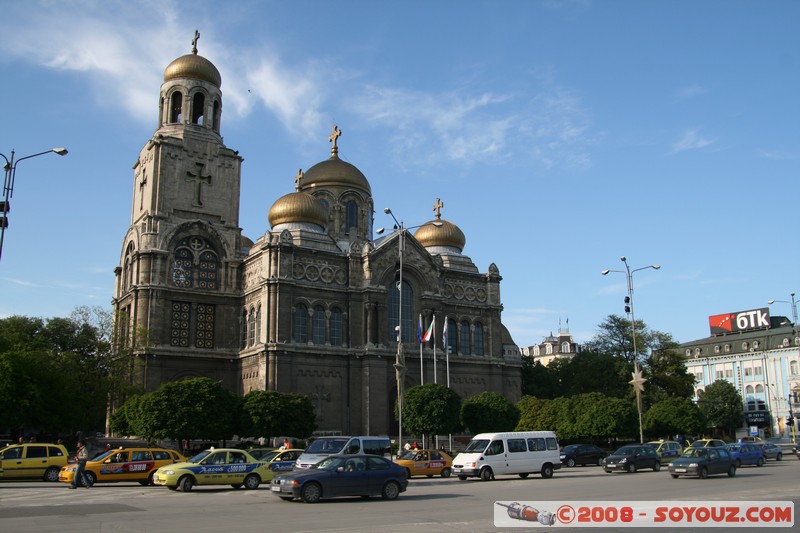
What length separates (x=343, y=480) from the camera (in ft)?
73.1

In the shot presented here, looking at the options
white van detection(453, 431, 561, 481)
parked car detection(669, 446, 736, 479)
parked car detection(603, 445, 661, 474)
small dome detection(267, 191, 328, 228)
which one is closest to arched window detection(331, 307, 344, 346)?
small dome detection(267, 191, 328, 228)

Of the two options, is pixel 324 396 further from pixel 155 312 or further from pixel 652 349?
pixel 652 349

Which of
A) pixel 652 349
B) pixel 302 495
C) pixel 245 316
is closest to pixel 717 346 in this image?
pixel 652 349

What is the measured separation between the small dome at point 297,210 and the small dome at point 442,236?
1134 cm

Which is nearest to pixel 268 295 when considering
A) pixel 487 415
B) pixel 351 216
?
pixel 351 216

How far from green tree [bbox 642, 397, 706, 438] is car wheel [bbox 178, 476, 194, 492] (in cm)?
4029

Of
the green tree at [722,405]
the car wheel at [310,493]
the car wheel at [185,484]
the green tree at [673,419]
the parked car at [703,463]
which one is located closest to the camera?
the car wheel at [310,493]

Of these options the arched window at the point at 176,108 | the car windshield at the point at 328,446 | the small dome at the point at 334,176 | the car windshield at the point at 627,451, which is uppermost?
the arched window at the point at 176,108

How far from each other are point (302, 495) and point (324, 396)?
1419 inches

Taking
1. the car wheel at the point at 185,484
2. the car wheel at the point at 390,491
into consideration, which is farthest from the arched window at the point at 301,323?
the car wheel at the point at 390,491

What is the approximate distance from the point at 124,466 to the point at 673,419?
42571 millimetres

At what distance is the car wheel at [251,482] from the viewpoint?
1126 inches

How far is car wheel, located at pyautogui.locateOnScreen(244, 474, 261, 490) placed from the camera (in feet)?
93.9

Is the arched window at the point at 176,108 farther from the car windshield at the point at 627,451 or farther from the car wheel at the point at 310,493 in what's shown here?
the car wheel at the point at 310,493
